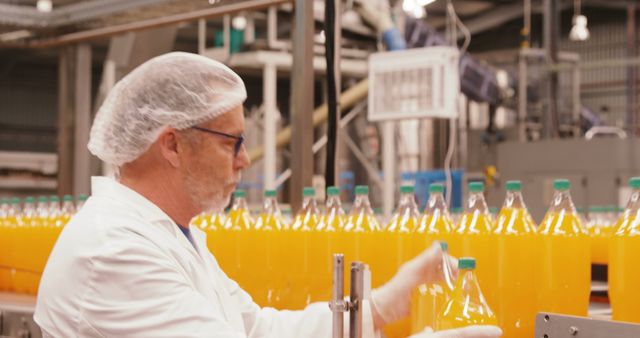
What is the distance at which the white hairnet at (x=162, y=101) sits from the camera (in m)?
1.95

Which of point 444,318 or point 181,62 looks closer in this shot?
point 444,318

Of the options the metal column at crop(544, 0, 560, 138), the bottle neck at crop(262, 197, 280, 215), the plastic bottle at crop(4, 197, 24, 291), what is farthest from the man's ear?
the metal column at crop(544, 0, 560, 138)

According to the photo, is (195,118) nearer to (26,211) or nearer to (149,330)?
(149,330)

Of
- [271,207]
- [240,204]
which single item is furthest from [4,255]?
[271,207]

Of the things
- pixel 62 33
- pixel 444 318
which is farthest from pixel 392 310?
pixel 62 33

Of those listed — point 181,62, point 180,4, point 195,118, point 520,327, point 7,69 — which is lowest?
point 520,327

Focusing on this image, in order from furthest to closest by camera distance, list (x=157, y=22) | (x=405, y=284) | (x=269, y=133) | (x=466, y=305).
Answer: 1. (x=269, y=133)
2. (x=157, y=22)
3. (x=405, y=284)
4. (x=466, y=305)

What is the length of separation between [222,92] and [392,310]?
71cm

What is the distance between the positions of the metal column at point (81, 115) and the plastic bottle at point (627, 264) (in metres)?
3.16

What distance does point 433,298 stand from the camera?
209 cm

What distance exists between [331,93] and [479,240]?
1.14 metres

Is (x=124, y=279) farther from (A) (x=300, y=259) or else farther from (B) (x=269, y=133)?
(B) (x=269, y=133)

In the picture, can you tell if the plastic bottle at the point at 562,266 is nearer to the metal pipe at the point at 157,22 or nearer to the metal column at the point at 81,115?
the metal pipe at the point at 157,22

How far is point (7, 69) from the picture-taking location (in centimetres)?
1580
